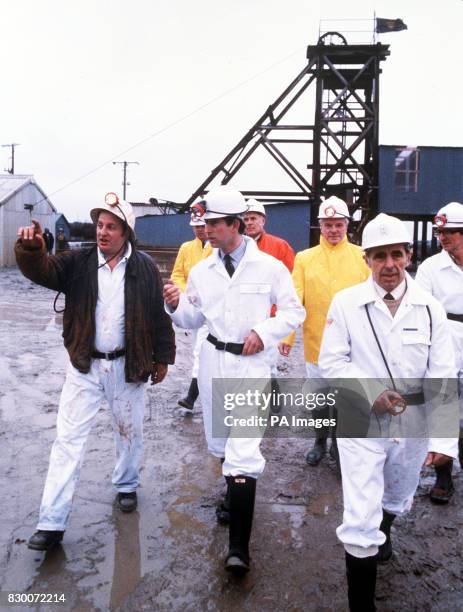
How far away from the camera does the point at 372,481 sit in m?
2.91

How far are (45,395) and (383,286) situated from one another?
525 cm

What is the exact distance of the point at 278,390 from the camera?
699 cm

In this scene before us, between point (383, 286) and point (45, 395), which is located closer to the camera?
point (383, 286)

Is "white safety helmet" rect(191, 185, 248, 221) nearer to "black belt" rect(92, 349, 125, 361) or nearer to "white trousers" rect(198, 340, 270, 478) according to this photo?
"white trousers" rect(198, 340, 270, 478)

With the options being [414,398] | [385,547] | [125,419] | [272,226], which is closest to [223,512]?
[125,419]

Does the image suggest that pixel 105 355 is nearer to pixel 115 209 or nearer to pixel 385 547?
pixel 115 209

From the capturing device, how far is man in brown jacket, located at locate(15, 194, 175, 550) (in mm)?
3766

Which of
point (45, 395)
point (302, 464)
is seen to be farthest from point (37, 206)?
point (302, 464)

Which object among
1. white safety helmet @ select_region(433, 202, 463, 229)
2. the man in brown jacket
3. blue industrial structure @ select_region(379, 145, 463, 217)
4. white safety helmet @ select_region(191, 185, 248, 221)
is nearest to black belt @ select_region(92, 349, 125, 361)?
the man in brown jacket

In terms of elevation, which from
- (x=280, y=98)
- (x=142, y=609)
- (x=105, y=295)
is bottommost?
(x=142, y=609)

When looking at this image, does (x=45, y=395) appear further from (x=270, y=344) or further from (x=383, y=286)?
(x=383, y=286)

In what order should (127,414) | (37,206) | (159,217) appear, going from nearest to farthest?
(127,414)
(159,217)
(37,206)

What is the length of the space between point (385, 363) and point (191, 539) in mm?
1792

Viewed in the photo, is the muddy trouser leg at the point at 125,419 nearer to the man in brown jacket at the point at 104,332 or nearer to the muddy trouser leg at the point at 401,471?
the man in brown jacket at the point at 104,332
